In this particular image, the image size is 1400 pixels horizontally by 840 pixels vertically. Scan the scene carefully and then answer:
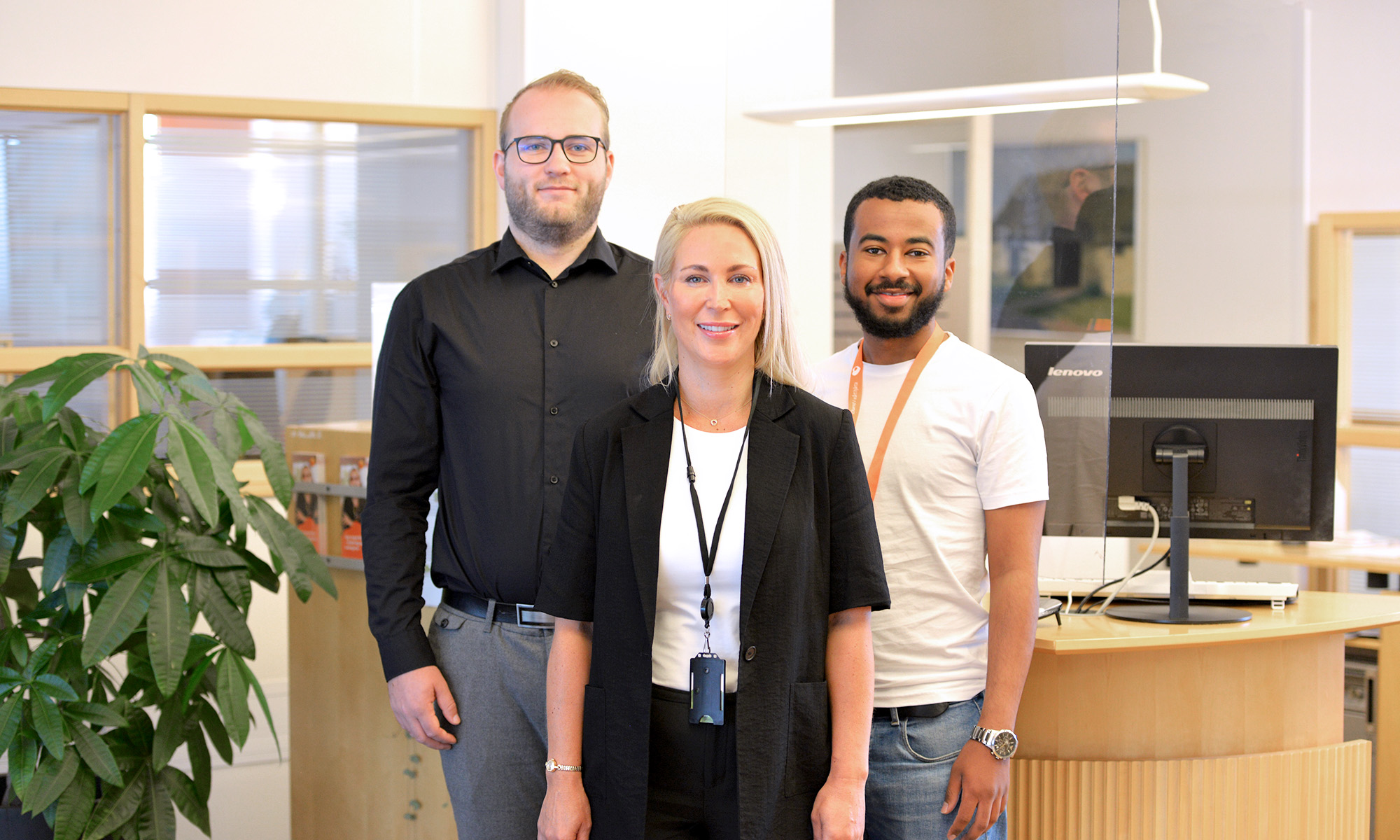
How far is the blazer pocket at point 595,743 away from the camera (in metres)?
1.49

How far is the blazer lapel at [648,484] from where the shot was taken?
4.82 ft

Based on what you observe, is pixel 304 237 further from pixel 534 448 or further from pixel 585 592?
pixel 585 592

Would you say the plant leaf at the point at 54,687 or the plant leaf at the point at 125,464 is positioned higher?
the plant leaf at the point at 125,464

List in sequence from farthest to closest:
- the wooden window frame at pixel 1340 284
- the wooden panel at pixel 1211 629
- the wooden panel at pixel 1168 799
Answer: the wooden window frame at pixel 1340 284 → the wooden panel at pixel 1168 799 → the wooden panel at pixel 1211 629

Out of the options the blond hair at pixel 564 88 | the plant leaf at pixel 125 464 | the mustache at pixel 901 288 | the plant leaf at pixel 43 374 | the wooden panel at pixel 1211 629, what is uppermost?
the blond hair at pixel 564 88

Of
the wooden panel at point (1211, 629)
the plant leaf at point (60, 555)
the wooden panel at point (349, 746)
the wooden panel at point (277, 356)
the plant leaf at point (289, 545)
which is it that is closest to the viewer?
the wooden panel at point (1211, 629)

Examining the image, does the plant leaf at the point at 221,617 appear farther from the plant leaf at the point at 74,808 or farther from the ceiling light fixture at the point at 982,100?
the ceiling light fixture at the point at 982,100

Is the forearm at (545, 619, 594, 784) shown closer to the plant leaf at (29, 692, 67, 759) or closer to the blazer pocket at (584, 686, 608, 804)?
the blazer pocket at (584, 686, 608, 804)

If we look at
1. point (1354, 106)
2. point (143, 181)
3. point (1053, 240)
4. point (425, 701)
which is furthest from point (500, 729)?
point (1354, 106)

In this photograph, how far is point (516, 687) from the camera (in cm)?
181

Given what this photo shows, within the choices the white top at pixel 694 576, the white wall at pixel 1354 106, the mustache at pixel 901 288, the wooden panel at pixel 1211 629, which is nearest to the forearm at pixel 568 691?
the white top at pixel 694 576

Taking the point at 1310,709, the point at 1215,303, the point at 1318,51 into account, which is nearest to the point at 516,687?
the point at 1310,709

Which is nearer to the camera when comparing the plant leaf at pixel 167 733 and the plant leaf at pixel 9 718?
the plant leaf at pixel 9 718

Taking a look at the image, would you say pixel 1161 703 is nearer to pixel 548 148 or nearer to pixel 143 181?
pixel 548 148
